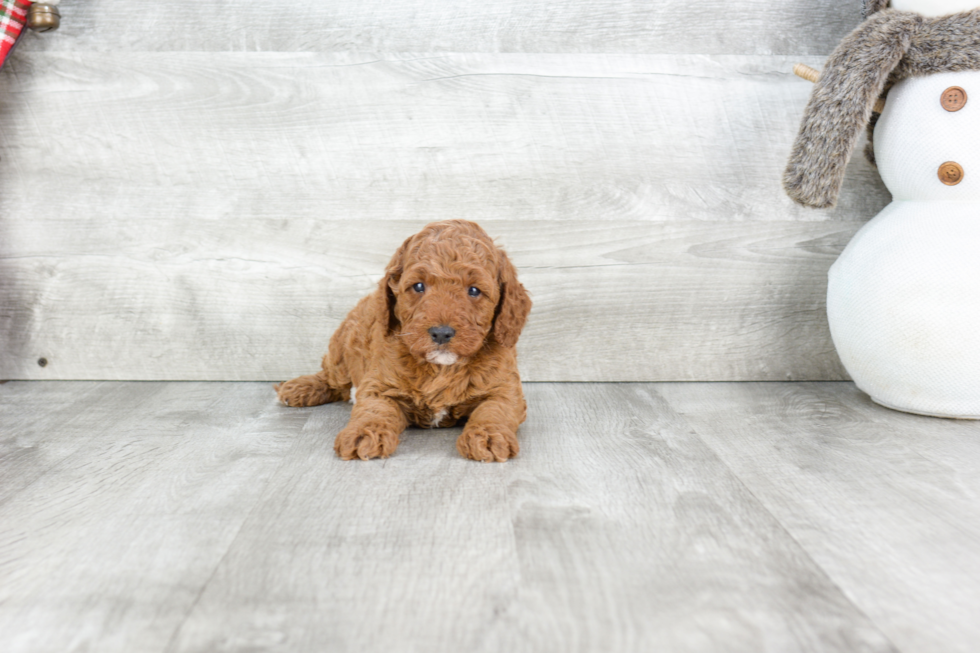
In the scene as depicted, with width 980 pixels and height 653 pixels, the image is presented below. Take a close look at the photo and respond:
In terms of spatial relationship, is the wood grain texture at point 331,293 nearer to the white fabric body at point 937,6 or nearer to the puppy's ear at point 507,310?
the puppy's ear at point 507,310

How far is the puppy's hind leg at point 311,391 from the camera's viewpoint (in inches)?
87.4

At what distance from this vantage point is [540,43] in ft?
7.86

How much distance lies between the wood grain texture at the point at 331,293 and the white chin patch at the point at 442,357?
78cm

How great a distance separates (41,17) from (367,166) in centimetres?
109

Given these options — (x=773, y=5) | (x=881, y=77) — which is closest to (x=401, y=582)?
(x=881, y=77)

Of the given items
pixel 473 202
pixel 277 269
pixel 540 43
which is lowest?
pixel 277 269

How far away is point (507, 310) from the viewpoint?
1.83 m

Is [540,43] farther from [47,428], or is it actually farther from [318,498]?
[47,428]

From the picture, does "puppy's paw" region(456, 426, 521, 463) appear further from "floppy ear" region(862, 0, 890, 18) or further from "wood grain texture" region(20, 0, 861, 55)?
"floppy ear" region(862, 0, 890, 18)

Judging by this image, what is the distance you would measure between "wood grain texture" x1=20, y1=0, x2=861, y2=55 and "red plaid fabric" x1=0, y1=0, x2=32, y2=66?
81 millimetres

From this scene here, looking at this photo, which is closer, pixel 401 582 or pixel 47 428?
pixel 401 582

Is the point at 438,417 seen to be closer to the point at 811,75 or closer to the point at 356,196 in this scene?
the point at 356,196

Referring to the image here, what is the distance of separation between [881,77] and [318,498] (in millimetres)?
1809

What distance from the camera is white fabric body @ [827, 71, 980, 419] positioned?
1.96 m
